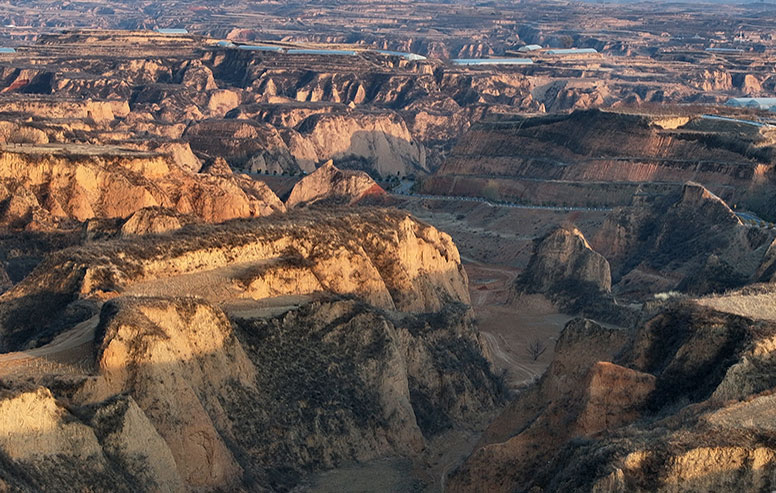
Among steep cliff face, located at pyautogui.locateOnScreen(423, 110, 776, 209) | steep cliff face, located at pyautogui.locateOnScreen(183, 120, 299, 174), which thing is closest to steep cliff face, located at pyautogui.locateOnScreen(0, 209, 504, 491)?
steep cliff face, located at pyautogui.locateOnScreen(423, 110, 776, 209)

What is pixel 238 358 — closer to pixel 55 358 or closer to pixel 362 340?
pixel 362 340

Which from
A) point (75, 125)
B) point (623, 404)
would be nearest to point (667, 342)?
point (623, 404)

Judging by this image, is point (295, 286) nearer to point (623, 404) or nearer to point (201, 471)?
point (201, 471)

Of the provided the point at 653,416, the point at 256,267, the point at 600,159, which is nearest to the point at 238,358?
the point at 256,267

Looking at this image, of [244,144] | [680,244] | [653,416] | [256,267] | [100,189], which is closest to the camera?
[653,416]

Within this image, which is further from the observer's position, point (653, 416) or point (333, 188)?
point (333, 188)

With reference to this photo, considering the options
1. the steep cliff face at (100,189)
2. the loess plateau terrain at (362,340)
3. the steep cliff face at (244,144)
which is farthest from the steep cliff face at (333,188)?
the steep cliff face at (100,189)
